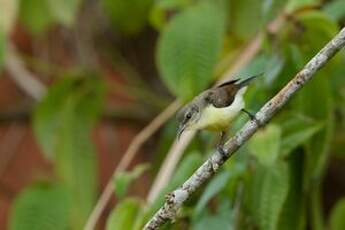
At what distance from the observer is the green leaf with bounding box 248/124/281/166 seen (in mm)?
1658

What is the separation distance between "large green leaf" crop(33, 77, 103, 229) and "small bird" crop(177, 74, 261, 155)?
880 mm

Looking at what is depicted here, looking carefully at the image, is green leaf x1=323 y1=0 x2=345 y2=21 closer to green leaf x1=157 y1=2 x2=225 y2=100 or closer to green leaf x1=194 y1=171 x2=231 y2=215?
green leaf x1=157 y1=2 x2=225 y2=100

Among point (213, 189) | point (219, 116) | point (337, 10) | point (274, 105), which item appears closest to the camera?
point (274, 105)

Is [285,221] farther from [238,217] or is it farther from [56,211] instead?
[56,211]

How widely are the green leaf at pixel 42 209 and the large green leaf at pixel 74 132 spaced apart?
155 millimetres

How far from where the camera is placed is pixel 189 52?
6.37 feet

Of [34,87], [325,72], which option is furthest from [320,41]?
[34,87]

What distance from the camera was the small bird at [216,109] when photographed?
1.34 meters

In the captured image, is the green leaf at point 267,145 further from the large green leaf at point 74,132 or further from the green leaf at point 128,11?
the green leaf at point 128,11

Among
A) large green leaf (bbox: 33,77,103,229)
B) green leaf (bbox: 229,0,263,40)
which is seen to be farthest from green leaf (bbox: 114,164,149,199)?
green leaf (bbox: 229,0,263,40)

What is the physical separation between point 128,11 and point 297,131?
0.87 meters

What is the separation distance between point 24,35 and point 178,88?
2095 millimetres

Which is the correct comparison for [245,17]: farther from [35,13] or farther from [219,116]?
[219,116]

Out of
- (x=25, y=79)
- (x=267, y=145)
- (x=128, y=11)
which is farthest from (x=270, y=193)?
(x=25, y=79)
